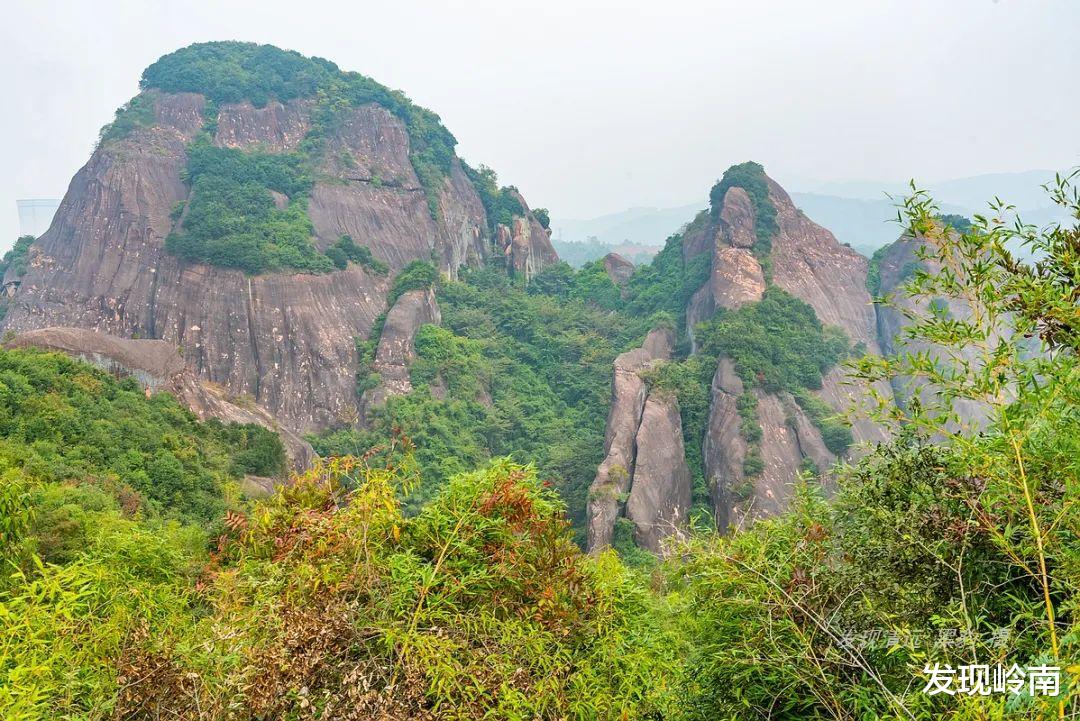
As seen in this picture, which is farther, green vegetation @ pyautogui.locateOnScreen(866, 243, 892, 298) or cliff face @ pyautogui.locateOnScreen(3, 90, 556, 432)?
green vegetation @ pyautogui.locateOnScreen(866, 243, 892, 298)

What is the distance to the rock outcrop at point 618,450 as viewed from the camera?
1920 cm

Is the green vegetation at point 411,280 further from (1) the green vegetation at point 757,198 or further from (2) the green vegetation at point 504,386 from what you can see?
(1) the green vegetation at point 757,198

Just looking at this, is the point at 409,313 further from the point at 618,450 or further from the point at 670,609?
the point at 670,609

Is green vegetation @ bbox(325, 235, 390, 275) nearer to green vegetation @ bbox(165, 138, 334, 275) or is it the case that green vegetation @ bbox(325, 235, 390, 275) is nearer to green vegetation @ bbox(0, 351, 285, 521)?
green vegetation @ bbox(165, 138, 334, 275)

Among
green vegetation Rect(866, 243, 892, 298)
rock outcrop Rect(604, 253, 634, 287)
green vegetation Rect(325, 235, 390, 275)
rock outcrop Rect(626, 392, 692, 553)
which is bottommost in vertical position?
rock outcrop Rect(626, 392, 692, 553)

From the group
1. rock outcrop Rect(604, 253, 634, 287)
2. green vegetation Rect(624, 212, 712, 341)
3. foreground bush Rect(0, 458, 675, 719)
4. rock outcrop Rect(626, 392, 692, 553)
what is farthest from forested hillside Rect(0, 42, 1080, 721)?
rock outcrop Rect(604, 253, 634, 287)

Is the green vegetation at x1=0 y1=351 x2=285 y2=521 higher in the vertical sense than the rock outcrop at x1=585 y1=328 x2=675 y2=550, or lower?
higher

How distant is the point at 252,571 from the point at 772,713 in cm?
356

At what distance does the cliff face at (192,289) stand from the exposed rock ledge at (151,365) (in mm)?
4425

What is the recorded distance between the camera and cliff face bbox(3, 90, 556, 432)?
25.1 m

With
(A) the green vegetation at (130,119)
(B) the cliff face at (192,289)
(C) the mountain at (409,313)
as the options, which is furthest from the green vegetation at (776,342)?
(A) the green vegetation at (130,119)

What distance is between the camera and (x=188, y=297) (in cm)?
2548

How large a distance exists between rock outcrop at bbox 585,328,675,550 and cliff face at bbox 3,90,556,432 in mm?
10456

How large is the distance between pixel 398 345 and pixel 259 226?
7.93 m
